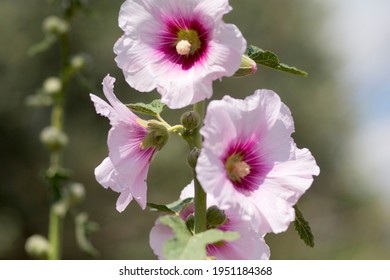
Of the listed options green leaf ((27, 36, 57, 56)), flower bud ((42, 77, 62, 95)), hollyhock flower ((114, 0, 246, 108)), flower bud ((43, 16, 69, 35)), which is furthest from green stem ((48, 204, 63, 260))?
hollyhock flower ((114, 0, 246, 108))

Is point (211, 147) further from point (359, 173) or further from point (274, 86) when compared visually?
point (359, 173)

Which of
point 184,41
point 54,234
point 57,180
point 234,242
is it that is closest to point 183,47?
point 184,41

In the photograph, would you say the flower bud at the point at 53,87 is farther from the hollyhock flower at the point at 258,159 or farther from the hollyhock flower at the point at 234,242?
the hollyhock flower at the point at 258,159

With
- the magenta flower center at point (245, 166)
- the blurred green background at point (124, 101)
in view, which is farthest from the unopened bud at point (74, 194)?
the blurred green background at point (124, 101)

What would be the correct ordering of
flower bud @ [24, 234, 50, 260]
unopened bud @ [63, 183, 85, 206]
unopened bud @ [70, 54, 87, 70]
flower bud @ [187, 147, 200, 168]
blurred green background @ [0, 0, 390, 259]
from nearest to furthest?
flower bud @ [187, 147, 200, 168], flower bud @ [24, 234, 50, 260], unopened bud @ [63, 183, 85, 206], unopened bud @ [70, 54, 87, 70], blurred green background @ [0, 0, 390, 259]

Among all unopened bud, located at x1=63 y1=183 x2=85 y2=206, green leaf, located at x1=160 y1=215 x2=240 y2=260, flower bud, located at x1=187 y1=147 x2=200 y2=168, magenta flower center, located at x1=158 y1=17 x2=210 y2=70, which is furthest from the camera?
unopened bud, located at x1=63 y1=183 x2=85 y2=206

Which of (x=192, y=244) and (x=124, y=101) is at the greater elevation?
(x=192, y=244)

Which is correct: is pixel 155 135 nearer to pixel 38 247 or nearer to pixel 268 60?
pixel 268 60

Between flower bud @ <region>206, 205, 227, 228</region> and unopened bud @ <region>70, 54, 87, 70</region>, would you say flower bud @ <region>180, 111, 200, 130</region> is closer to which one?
flower bud @ <region>206, 205, 227, 228</region>
